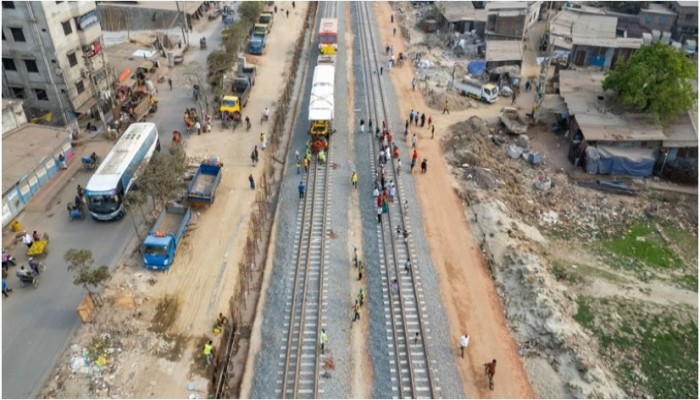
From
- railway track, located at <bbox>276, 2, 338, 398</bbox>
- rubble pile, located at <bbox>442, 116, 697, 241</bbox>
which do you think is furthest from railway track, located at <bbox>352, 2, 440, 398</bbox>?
rubble pile, located at <bbox>442, 116, 697, 241</bbox>

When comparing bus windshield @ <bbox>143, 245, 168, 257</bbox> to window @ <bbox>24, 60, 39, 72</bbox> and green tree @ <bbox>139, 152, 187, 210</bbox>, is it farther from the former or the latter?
window @ <bbox>24, 60, 39, 72</bbox>

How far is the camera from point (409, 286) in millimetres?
26141

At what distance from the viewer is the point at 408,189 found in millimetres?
34156

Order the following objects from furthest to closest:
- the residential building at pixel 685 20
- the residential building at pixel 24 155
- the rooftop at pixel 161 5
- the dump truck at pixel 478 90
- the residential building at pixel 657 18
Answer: the rooftop at pixel 161 5
the residential building at pixel 657 18
the residential building at pixel 685 20
the dump truck at pixel 478 90
the residential building at pixel 24 155

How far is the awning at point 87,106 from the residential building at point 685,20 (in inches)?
2515

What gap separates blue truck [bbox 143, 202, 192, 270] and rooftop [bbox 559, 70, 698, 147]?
28.4 metres

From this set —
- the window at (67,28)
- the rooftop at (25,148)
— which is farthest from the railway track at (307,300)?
the window at (67,28)

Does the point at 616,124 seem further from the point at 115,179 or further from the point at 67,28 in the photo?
the point at 67,28

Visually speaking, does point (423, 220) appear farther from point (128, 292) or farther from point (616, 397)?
point (128, 292)

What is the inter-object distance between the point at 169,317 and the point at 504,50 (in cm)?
4456

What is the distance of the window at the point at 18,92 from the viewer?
41.3 m

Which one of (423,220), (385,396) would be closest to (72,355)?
(385,396)

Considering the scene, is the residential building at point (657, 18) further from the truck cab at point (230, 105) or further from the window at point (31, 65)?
the window at point (31, 65)

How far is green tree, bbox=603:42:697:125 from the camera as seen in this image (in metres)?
37.1
